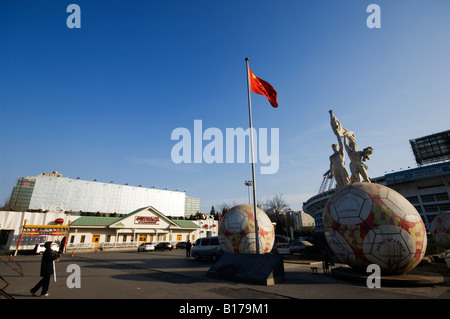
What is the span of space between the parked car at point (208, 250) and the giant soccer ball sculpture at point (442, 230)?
790 inches

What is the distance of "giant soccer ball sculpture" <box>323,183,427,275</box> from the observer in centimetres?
816

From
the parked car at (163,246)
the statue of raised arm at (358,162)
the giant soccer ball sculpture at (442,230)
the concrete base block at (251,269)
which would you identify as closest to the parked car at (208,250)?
the concrete base block at (251,269)

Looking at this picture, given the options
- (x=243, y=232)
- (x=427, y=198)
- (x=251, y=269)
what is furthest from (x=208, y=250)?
(x=427, y=198)

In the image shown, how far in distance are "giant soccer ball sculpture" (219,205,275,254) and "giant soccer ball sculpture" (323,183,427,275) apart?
18.5 feet

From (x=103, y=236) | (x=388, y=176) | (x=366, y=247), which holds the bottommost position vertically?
(x=103, y=236)

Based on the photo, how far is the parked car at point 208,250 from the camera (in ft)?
60.8

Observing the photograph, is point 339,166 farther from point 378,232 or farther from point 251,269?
point 251,269

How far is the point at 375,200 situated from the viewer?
8789mm

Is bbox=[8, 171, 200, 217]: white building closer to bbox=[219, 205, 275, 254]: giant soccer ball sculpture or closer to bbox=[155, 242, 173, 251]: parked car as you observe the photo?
bbox=[155, 242, 173, 251]: parked car

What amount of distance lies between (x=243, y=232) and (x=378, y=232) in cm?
766

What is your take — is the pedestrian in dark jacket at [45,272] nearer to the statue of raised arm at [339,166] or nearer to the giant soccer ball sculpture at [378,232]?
the giant soccer ball sculpture at [378,232]
